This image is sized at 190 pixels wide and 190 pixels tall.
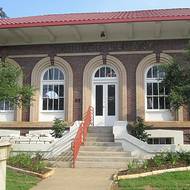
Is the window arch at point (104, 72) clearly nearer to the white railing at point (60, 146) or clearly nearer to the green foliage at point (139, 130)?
the green foliage at point (139, 130)

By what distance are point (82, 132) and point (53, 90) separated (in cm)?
514

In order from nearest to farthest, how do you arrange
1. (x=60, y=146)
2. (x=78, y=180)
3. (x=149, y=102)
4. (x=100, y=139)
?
1. (x=78, y=180)
2. (x=60, y=146)
3. (x=100, y=139)
4. (x=149, y=102)

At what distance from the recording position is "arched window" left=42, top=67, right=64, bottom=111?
69.8ft

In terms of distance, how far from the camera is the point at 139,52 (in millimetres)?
20625

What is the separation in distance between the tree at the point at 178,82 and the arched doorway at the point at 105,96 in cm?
607

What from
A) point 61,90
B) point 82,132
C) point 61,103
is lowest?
point 82,132

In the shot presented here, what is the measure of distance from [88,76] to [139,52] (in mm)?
2855

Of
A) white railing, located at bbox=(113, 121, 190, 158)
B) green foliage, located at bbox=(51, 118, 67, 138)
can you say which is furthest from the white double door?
white railing, located at bbox=(113, 121, 190, 158)

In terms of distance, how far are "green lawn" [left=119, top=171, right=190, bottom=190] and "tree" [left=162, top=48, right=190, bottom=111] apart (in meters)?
3.12

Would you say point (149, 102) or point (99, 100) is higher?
point (99, 100)

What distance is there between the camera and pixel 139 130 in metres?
18.2

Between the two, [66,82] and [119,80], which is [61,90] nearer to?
[66,82]

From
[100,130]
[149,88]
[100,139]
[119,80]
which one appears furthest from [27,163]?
[149,88]

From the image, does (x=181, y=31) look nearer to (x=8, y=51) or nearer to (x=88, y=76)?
(x=88, y=76)
